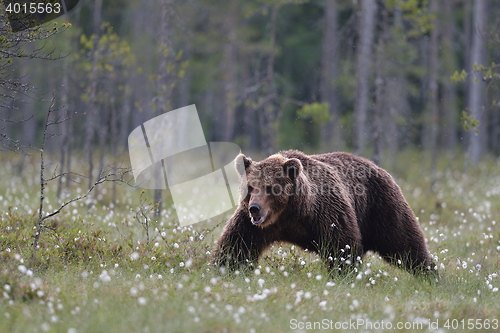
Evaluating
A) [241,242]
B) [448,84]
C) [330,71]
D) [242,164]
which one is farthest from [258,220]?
[448,84]

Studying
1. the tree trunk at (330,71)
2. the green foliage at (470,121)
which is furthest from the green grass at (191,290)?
the tree trunk at (330,71)

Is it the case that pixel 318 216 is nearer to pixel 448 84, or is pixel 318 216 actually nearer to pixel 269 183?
pixel 269 183

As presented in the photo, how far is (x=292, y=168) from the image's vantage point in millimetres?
5848

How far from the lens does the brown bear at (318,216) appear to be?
19.1ft

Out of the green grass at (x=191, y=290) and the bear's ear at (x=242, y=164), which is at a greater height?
the bear's ear at (x=242, y=164)

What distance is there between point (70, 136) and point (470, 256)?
9.41m

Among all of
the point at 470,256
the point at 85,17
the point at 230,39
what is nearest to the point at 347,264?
the point at 470,256

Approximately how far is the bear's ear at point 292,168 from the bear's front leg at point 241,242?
0.71 metres

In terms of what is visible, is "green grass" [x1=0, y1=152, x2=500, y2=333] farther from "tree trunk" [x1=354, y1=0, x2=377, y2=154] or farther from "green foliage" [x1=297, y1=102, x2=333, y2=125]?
"tree trunk" [x1=354, y1=0, x2=377, y2=154]

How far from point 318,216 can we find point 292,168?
2.51 ft

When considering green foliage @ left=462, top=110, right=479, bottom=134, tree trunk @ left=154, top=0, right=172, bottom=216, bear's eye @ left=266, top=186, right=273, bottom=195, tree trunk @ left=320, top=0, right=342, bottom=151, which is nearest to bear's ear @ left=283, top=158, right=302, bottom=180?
bear's eye @ left=266, top=186, right=273, bottom=195

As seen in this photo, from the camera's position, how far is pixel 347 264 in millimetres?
5941

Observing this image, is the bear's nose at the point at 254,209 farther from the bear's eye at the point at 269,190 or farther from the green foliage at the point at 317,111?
the green foliage at the point at 317,111

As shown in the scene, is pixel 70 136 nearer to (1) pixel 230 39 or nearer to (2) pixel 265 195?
(2) pixel 265 195
